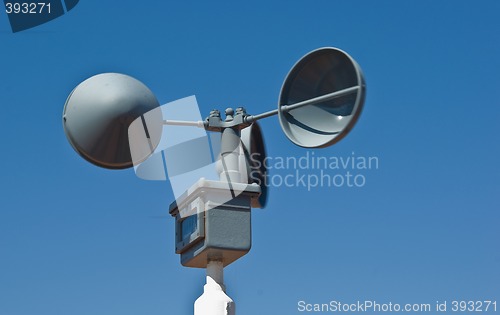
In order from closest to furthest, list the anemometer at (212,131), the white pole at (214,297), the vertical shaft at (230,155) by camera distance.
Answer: the anemometer at (212,131)
the white pole at (214,297)
the vertical shaft at (230,155)

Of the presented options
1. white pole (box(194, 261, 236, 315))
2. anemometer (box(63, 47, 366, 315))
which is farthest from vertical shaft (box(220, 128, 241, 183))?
white pole (box(194, 261, 236, 315))

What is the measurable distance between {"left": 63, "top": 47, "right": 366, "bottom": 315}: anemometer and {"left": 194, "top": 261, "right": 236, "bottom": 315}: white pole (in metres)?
0.01

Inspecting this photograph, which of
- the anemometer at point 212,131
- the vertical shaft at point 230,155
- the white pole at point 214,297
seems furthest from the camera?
the vertical shaft at point 230,155

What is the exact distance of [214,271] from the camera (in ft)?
41.9

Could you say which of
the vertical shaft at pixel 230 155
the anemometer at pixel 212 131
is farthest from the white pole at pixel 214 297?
the vertical shaft at pixel 230 155

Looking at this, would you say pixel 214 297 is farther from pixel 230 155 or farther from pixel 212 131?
pixel 212 131

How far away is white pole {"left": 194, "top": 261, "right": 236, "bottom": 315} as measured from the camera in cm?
1245

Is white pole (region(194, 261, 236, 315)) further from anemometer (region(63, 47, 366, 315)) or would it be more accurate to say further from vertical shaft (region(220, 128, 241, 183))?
vertical shaft (region(220, 128, 241, 183))

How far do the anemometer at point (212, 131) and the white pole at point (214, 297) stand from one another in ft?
0.04

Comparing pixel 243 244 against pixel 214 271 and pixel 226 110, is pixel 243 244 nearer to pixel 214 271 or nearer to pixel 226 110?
pixel 214 271

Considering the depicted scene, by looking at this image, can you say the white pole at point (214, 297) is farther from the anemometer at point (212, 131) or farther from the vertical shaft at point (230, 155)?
the vertical shaft at point (230, 155)

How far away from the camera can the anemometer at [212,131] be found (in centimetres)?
1211

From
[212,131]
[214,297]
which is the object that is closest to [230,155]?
[212,131]

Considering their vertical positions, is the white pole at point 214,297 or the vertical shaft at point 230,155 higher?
the vertical shaft at point 230,155
